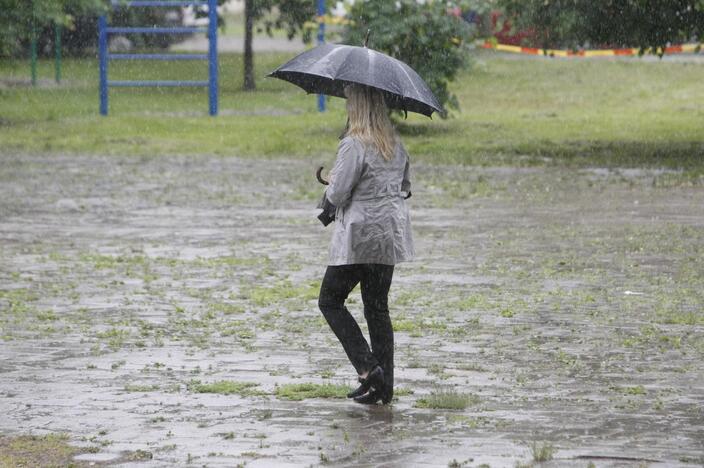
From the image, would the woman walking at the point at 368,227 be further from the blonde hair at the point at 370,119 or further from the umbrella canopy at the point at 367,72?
the umbrella canopy at the point at 367,72

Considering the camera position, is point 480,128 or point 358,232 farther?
point 480,128

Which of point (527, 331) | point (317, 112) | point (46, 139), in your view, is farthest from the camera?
point (317, 112)

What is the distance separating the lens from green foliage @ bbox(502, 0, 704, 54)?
63.4 ft

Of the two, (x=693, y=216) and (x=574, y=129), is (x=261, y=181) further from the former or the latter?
(x=574, y=129)

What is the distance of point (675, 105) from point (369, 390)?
22048 millimetres

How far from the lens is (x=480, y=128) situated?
81.3 ft

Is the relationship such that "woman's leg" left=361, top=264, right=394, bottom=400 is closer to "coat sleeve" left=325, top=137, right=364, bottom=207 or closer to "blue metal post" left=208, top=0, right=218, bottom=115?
"coat sleeve" left=325, top=137, right=364, bottom=207

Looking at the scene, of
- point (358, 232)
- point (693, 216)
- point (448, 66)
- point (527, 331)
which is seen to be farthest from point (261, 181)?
point (358, 232)

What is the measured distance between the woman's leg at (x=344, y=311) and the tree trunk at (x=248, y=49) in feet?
82.2

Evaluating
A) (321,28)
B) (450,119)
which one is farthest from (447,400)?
(321,28)

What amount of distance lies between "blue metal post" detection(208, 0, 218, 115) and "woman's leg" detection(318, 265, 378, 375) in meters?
20.0

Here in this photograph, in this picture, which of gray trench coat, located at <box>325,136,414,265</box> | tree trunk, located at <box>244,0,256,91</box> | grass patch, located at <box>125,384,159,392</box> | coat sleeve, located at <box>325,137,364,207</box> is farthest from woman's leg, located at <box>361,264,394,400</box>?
tree trunk, located at <box>244,0,256,91</box>

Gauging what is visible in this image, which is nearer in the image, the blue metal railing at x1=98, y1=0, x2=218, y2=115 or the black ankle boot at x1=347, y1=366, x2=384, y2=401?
the black ankle boot at x1=347, y1=366, x2=384, y2=401

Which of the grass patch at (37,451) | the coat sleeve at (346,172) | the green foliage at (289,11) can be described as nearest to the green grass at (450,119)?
the green foliage at (289,11)
